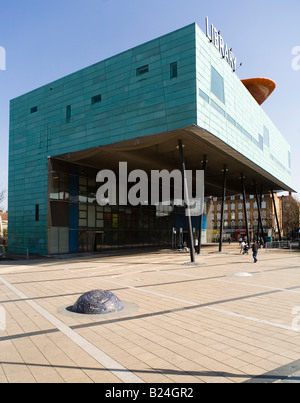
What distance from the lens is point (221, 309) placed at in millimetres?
9648

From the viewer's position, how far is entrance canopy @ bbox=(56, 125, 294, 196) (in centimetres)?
2816

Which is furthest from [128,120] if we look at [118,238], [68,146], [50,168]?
[118,238]

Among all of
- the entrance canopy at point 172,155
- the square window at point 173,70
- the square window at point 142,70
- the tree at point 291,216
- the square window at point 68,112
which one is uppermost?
the square window at point 142,70

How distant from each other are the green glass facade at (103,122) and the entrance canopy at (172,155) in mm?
739

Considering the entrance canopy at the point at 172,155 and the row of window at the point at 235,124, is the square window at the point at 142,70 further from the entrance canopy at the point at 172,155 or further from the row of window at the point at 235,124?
the entrance canopy at the point at 172,155

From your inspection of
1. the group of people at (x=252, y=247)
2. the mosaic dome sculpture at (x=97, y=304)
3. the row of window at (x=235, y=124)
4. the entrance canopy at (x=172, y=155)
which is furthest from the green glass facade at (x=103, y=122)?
the mosaic dome sculpture at (x=97, y=304)

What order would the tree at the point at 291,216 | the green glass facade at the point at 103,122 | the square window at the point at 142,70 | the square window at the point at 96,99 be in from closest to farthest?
the green glass facade at the point at 103,122, the square window at the point at 142,70, the square window at the point at 96,99, the tree at the point at 291,216

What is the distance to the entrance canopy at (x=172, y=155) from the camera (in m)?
28.2

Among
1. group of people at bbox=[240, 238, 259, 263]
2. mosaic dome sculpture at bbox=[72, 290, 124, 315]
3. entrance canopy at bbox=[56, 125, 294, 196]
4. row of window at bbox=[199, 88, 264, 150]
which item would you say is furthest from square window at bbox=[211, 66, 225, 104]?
mosaic dome sculpture at bbox=[72, 290, 124, 315]

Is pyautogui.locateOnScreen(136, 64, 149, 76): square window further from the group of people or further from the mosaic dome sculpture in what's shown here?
the mosaic dome sculpture

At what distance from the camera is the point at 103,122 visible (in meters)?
30.5

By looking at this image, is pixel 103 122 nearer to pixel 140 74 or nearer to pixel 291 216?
pixel 140 74

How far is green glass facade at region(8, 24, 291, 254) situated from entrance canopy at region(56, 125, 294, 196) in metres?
0.74
